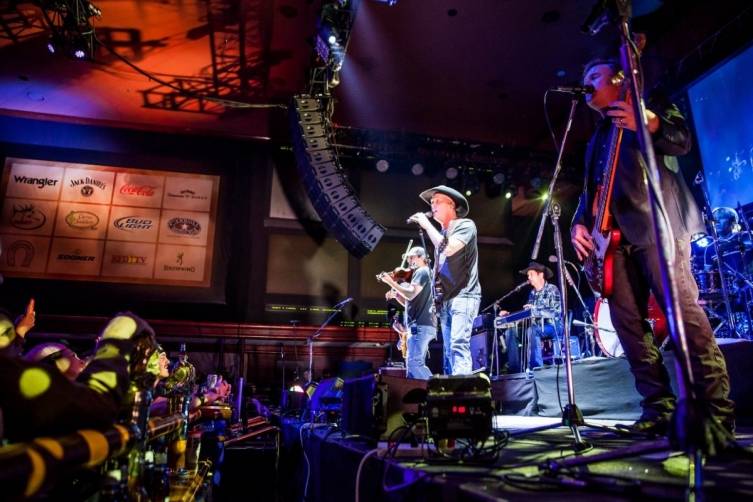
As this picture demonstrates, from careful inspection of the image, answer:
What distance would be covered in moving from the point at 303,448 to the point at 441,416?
2.15 metres

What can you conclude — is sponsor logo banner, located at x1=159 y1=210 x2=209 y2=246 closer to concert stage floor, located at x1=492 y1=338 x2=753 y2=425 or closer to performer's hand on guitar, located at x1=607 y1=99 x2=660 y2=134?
concert stage floor, located at x1=492 y1=338 x2=753 y2=425

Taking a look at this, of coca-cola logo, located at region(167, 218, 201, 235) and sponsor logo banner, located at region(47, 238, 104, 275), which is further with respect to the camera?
coca-cola logo, located at region(167, 218, 201, 235)

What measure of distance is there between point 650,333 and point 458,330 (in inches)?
69.6

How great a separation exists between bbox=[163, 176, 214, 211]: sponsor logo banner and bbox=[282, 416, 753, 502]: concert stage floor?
7791mm

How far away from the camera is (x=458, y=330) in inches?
164

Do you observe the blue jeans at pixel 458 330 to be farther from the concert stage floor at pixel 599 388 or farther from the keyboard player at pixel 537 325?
the keyboard player at pixel 537 325

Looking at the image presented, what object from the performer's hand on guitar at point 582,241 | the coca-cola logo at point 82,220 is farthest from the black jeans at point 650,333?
the coca-cola logo at point 82,220

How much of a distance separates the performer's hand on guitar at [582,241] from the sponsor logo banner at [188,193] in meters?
8.04

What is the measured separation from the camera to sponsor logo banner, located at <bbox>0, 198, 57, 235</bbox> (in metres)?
8.82

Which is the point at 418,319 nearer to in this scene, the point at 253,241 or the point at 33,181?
the point at 253,241

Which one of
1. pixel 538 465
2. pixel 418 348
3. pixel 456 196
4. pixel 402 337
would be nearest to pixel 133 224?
pixel 402 337

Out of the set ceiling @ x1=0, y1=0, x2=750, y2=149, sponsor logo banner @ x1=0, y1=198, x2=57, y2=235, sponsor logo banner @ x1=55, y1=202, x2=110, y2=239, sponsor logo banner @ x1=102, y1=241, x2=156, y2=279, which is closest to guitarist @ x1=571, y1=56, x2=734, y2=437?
ceiling @ x1=0, y1=0, x2=750, y2=149

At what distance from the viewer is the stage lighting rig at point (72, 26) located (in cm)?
628

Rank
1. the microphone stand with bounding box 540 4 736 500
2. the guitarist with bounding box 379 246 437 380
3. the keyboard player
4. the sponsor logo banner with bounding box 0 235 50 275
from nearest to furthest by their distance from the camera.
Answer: the microphone stand with bounding box 540 4 736 500, the guitarist with bounding box 379 246 437 380, the keyboard player, the sponsor logo banner with bounding box 0 235 50 275
